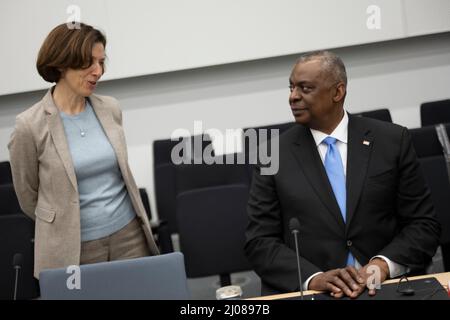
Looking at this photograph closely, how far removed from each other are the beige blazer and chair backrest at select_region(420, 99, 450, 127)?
9.33 ft

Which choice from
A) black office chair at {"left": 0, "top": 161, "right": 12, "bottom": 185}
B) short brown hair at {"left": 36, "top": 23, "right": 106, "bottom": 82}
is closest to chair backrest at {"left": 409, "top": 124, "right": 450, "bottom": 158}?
short brown hair at {"left": 36, "top": 23, "right": 106, "bottom": 82}

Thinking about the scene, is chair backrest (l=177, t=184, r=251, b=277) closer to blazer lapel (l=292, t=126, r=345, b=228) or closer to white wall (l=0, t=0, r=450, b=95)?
blazer lapel (l=292, t=126, r=345, b=228)

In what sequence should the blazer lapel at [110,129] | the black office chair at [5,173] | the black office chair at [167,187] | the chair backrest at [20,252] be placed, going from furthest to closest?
1. the black office chair at [5,173]
2. the black office chair at [167,187]
3. the chair backrest at [20,252]
4. the blazer lapel at [110,129]

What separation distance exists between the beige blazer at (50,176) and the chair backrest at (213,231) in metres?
0.91

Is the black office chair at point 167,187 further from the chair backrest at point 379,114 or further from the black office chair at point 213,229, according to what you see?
the chair backrest at point 379,114

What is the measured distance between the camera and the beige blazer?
2617 mm

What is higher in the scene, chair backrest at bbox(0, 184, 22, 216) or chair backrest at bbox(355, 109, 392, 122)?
chair backrest at bbox(355, 109, 392, 122)

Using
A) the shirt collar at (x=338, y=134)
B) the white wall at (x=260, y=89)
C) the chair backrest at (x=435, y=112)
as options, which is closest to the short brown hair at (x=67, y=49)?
the shirt collar at (x=338, y=134)

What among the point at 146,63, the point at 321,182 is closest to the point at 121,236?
the point at 321,182

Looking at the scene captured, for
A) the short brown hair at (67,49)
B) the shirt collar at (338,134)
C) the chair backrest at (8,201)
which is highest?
the short brown hair at (67,49)

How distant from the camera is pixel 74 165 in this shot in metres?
2.64

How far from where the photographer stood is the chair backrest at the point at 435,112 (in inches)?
186

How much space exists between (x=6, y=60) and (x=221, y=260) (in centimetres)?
266

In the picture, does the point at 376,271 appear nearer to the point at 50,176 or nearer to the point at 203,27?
the point at 50,176
